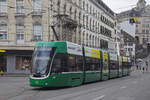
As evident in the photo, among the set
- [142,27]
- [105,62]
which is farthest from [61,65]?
[142,27]

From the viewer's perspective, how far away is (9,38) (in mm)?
39406

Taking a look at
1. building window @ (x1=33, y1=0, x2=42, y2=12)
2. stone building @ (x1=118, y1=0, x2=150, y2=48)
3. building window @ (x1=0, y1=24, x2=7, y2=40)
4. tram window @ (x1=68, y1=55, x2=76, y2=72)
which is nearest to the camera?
tram window @ (x1=68, y1=55, x2=76, y2=72)

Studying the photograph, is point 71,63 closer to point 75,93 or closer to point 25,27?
point 75,93

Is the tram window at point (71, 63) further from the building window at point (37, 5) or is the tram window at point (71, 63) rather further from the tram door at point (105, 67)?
the building window at point (37, 5)

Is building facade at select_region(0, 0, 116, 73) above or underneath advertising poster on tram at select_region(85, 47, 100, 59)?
above

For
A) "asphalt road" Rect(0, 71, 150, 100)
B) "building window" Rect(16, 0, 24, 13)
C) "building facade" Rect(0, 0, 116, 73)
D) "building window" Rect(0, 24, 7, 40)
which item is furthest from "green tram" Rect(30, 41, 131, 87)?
"building window" Rect(0, 24, 7, 40)

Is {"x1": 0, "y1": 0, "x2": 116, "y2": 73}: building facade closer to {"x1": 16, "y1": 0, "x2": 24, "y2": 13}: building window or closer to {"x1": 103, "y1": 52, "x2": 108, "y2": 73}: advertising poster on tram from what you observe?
{"x1": 16, "y1": 0, "x2": 24, "y2": 13}: building window

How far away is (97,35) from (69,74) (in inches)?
1628

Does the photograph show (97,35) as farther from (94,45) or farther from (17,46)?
(17,46)

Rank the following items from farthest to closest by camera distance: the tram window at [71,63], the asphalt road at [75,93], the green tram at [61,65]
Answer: the tram window at [71,63] < the green tram at [61,65] < the asphalt road at [75,93]

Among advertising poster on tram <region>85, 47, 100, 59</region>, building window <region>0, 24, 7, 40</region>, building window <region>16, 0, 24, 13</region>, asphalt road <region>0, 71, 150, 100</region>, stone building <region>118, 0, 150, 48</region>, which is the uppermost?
stone building <region>118, 0, 150, 48</region>

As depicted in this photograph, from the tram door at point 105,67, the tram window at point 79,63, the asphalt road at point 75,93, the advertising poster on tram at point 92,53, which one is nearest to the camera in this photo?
the asphalt road at point 75,93

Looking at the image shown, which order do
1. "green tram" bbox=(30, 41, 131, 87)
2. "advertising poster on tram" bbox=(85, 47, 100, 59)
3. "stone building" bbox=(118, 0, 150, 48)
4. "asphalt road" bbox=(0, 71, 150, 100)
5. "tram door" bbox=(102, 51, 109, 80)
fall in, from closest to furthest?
"asphalt road" bbox=(0, 71, 150, 100) < "green tram" bbox=(30, 41, 131, 87) < "advertising poster on tram" bbox=(85, 47, 100, 59) < "tram door" bbox=(102, 51, 109, 80) < "stone building" bbox=(118, 0, 150, 48)

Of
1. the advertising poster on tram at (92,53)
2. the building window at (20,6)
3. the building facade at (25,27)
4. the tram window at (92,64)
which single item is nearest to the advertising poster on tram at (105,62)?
the advertising poster on tram at (92,53)
